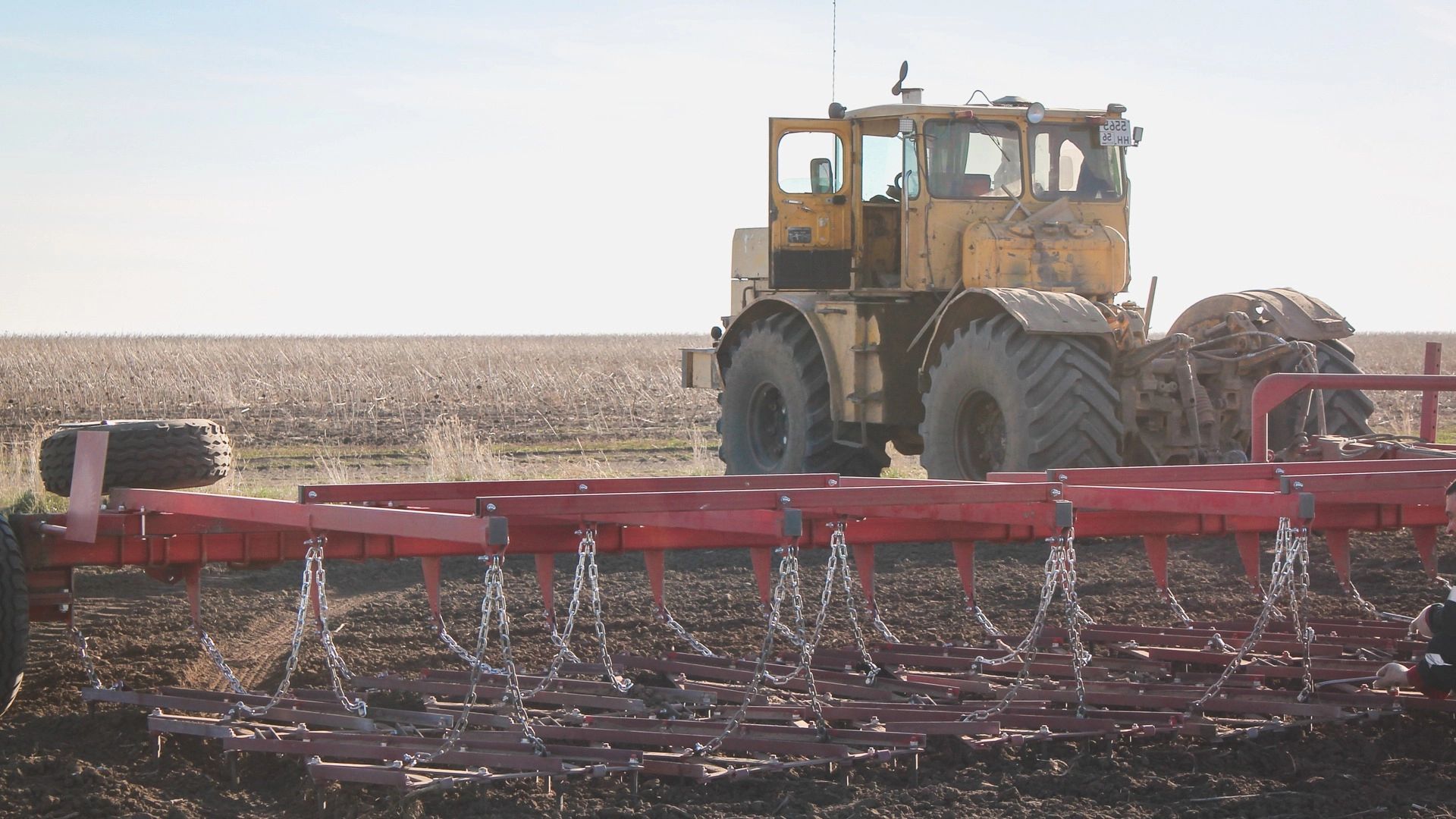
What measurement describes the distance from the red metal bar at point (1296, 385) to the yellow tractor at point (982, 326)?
1194 mm

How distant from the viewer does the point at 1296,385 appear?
7.19 meters

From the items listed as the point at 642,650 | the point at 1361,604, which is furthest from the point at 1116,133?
the point at 642,650

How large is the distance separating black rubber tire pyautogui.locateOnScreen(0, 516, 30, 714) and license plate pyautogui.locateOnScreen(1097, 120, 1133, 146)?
24.2 ft

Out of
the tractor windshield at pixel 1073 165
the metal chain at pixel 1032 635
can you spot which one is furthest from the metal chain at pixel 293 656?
the tractor windshield at pixel 1073 165

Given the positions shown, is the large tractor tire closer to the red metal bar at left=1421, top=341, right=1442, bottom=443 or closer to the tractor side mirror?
the red metal bar at left=1421, top=341, right=1442, bottom=443

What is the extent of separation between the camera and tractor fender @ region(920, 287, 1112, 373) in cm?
844

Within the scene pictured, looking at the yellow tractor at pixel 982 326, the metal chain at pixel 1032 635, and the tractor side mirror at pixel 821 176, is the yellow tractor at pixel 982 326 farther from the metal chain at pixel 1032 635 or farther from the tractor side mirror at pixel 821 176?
the metal chain at pixel 1032 635

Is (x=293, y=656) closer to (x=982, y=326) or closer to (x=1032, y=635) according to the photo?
(x=1032, y=635)

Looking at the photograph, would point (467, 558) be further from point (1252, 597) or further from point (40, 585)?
point (1252, 597)

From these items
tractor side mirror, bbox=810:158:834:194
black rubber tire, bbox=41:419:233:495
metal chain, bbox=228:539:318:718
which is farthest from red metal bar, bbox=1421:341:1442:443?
black rubber tire, bbox=41:419:233:495

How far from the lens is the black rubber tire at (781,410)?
10.8 meters

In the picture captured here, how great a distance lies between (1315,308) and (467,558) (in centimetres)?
592

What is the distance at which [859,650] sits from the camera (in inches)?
243

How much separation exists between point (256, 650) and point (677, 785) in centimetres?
315
